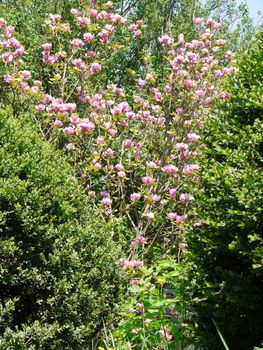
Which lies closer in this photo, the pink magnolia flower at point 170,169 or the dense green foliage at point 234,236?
the dense green foliage at point 234,236

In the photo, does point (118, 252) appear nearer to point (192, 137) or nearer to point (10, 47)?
point (192, 137)

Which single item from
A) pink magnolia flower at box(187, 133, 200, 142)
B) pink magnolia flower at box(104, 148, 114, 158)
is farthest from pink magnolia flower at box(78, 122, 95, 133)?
pink magnolia flower at box(187, 133, 200, 142)

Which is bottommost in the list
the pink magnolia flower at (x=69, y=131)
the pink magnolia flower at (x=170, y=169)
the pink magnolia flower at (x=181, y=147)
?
the pink magnolia flower at (x=170, y=169)

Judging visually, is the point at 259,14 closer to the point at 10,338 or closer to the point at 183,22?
the point at 183,22

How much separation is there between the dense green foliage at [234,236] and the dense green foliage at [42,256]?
2.50 feet

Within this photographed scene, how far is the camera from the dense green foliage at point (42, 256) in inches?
131

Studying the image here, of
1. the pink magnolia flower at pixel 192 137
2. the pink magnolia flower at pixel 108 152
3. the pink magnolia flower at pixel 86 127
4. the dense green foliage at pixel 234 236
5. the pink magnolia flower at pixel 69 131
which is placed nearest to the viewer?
the dense green foliage at pixel 234 236

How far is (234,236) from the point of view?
299 cm

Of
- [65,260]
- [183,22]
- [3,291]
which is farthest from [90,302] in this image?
[183,22]

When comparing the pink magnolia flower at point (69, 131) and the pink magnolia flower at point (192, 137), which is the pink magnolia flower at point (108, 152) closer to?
the pink magnolia flower at point (69, 131)


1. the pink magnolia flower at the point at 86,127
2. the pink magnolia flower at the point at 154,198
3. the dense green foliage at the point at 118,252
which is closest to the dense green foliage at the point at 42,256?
the dense green foliage at the point at 118,252

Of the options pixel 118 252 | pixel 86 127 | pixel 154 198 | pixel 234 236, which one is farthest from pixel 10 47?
pixel 234 236

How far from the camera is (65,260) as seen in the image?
355 centimetres

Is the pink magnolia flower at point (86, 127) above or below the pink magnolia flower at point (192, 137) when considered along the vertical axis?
above
